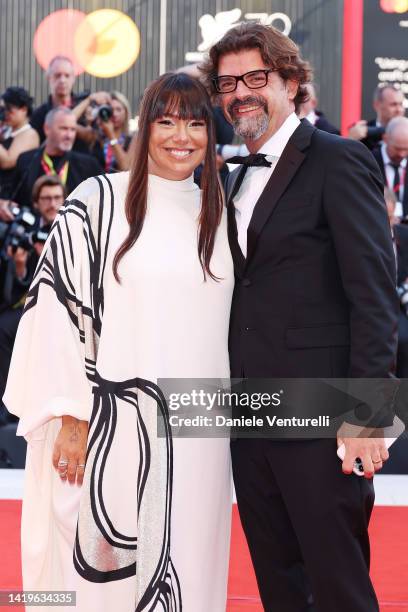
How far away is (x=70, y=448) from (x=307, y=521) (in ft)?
2.20

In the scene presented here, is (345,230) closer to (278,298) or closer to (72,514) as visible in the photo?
(278,298)

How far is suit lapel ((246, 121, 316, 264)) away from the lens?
235 centimetres

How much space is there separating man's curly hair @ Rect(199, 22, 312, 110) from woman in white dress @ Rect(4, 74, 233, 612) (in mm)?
128

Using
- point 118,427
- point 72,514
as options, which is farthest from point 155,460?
point 72,514

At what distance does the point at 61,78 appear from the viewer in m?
6.55

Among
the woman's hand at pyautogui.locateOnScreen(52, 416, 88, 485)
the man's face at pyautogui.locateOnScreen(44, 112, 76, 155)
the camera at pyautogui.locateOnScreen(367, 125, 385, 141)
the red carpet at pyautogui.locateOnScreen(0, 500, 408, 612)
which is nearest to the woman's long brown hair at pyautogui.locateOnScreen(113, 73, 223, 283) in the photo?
the woman's hand at pyautogui.locateOnScreen(52, 416, 88, 485)

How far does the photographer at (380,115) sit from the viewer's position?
620 centimetres

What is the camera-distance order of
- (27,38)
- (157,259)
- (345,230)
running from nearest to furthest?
(345,230)
(157,259)
(27,38)

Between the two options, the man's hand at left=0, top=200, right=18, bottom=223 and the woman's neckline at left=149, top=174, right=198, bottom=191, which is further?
the man's hand at left=0, top=200, right=18, bottom=223

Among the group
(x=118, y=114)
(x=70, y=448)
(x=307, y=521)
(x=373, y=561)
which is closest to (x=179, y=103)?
(x=70, y=448)

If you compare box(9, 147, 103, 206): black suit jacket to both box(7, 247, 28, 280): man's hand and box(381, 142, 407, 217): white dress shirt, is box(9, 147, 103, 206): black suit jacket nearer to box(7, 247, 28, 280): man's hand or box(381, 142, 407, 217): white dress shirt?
box(7, 247, 28, 280): man's hand

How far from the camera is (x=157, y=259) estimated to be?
8.00ft

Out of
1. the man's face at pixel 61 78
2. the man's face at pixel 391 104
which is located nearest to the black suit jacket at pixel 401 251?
the man's face at pixel 391 104

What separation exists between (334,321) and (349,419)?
0.25 m
